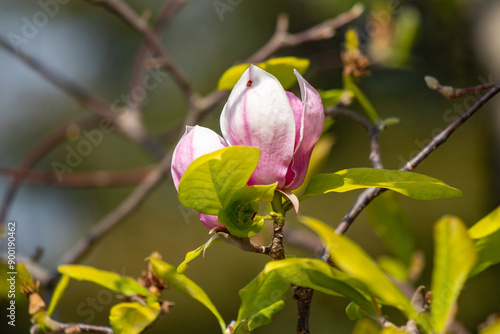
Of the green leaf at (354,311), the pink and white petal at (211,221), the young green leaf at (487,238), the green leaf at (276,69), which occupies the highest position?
the green leaf at (276,69)

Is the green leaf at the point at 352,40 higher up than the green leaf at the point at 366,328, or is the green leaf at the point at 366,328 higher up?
the green leaf at the point at 352,40

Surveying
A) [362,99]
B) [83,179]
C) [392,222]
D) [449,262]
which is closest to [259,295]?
[449,262]

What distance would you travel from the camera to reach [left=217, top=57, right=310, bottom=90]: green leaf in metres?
0.56

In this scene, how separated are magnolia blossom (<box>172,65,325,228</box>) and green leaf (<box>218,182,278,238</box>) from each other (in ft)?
0.06

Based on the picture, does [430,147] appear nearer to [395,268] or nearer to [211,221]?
[211,221]

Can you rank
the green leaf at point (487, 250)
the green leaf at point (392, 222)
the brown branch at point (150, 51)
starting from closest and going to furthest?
1. the green leaf at point (487, 250)
2. the green leaf at point (392, 222)
3. the brown branch at point (150, 51)

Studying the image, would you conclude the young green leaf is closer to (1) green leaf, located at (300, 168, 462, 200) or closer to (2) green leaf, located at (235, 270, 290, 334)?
(1) green leaf, located at (300, 168, 462, 200)

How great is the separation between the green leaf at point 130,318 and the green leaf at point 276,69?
28 cm

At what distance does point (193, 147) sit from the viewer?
16.7 inches

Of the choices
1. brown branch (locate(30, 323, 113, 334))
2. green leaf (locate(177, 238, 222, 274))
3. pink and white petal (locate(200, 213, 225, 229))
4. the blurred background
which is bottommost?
the blurred background

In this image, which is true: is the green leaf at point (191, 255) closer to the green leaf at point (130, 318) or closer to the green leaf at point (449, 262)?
the green leaf at point (130, 318)

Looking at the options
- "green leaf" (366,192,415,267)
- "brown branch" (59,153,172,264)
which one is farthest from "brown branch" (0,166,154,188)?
"green leaf" (366,192,415,267)

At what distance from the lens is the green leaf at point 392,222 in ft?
2.98

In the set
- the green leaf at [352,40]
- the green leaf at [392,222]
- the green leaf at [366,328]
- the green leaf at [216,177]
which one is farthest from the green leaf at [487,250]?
the green leaf at [392,222]
